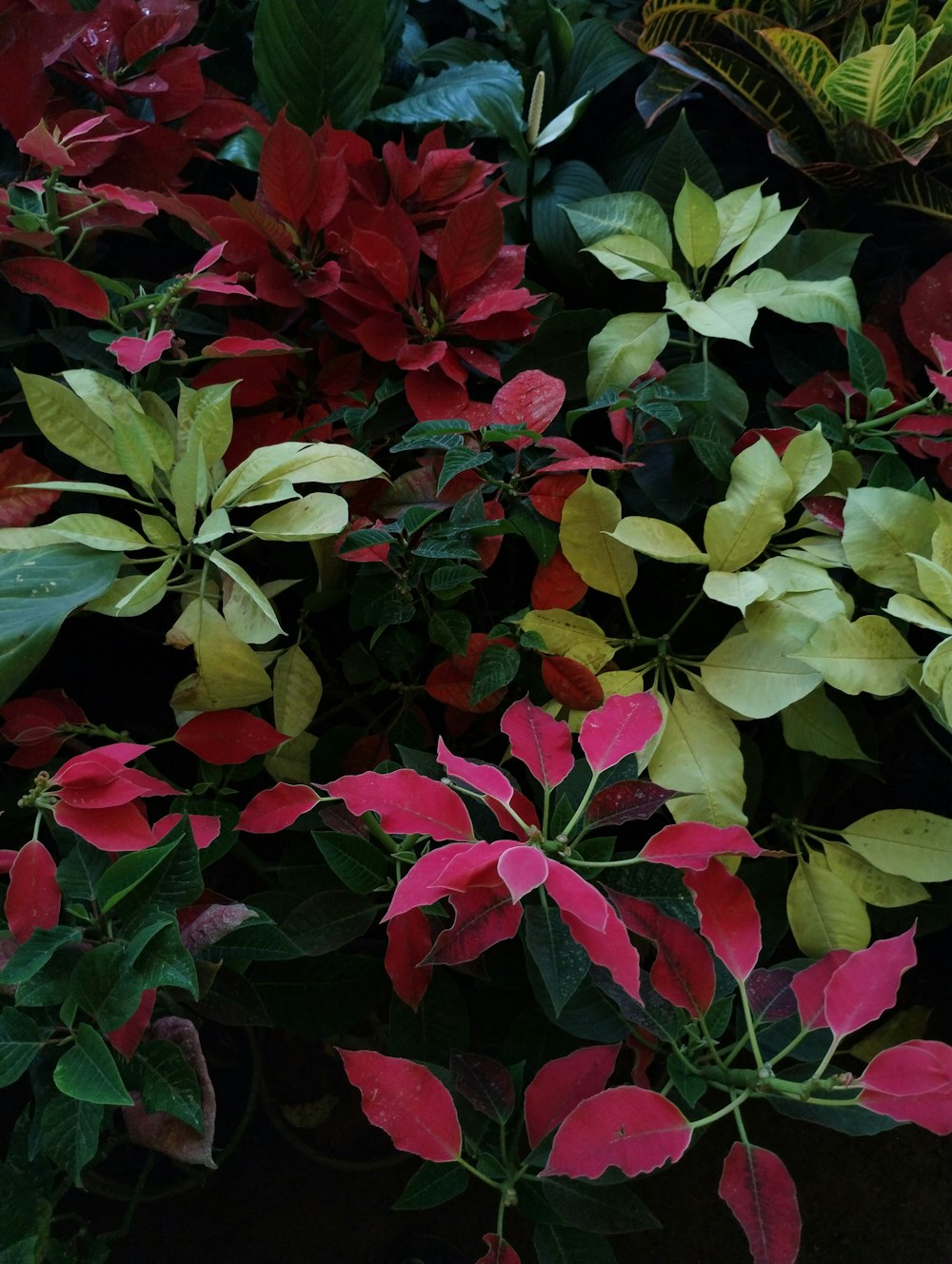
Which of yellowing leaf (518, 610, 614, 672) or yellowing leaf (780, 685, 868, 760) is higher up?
yellowing leaf (518, 610, 614, 672)

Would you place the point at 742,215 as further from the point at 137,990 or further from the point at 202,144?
the point at 137,990

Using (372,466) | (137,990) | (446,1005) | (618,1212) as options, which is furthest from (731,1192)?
(372,466)

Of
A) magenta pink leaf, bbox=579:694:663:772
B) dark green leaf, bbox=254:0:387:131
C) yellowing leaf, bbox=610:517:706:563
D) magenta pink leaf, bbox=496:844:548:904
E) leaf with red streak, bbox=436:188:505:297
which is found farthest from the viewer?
dark green leaf, bbox=254:0:387:131

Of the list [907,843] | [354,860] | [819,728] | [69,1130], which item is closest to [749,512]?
[819,728]

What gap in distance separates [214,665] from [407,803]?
0.63 ft

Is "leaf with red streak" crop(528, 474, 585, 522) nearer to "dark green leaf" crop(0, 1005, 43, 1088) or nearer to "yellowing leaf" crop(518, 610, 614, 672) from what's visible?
"yellowing leaf" crop(518, 610, 614, 672)

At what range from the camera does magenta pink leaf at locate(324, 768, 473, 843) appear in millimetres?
596

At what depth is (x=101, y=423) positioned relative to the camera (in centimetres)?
74

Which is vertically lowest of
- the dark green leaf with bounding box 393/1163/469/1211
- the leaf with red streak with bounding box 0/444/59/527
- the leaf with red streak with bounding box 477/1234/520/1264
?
the leaf with red streak with bounding box 477/1234/520/1264

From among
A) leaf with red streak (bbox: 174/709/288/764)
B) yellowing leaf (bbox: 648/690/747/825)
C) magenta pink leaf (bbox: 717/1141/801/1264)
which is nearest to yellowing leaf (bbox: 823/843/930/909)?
yellowing leaf (bbox: 648/690/747/825)

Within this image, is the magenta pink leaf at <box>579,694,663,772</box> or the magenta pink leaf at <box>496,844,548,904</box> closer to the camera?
the magenta pink leaf at <box>496,844,548,904</box>

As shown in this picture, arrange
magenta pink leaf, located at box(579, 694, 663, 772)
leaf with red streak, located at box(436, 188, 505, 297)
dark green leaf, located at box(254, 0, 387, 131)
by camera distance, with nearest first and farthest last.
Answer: magenta pink leaf, located at box(579, 694, 663, 772) < leaf with red streak, located at box(436, 188, 505, 297) < dark green leaf, located at box(254, 0, 387, 131)

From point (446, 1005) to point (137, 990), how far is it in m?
0.29

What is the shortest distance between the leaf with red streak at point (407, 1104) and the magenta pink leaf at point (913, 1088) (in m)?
0.25
